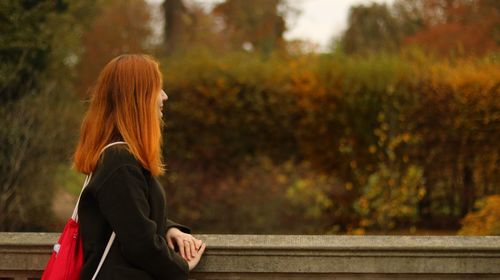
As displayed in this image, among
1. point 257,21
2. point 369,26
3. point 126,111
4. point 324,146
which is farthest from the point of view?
point 369,26

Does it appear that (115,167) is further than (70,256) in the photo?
No

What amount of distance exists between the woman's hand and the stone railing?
0.16 metres

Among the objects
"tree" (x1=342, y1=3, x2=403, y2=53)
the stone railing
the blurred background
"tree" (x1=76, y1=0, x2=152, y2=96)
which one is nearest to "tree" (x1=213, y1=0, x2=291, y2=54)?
"tree" (x1=76, y1=0, x2=152, y2=96)

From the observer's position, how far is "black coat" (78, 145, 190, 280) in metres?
2.27

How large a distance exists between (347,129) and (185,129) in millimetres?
2191

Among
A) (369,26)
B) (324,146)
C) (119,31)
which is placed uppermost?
(369,26)

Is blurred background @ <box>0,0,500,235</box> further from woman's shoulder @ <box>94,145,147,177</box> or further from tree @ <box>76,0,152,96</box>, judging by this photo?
tree @ <box>76,0,152,96</box>

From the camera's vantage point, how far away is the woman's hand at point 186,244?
105 inches

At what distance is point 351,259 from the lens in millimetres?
2863

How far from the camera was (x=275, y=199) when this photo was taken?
9078 millimetres

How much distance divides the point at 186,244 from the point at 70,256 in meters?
0.47

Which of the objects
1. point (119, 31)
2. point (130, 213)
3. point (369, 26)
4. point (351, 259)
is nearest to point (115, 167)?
point (130, 213)

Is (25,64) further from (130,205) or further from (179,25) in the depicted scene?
(179,25)

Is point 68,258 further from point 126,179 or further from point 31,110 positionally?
point 31,110
